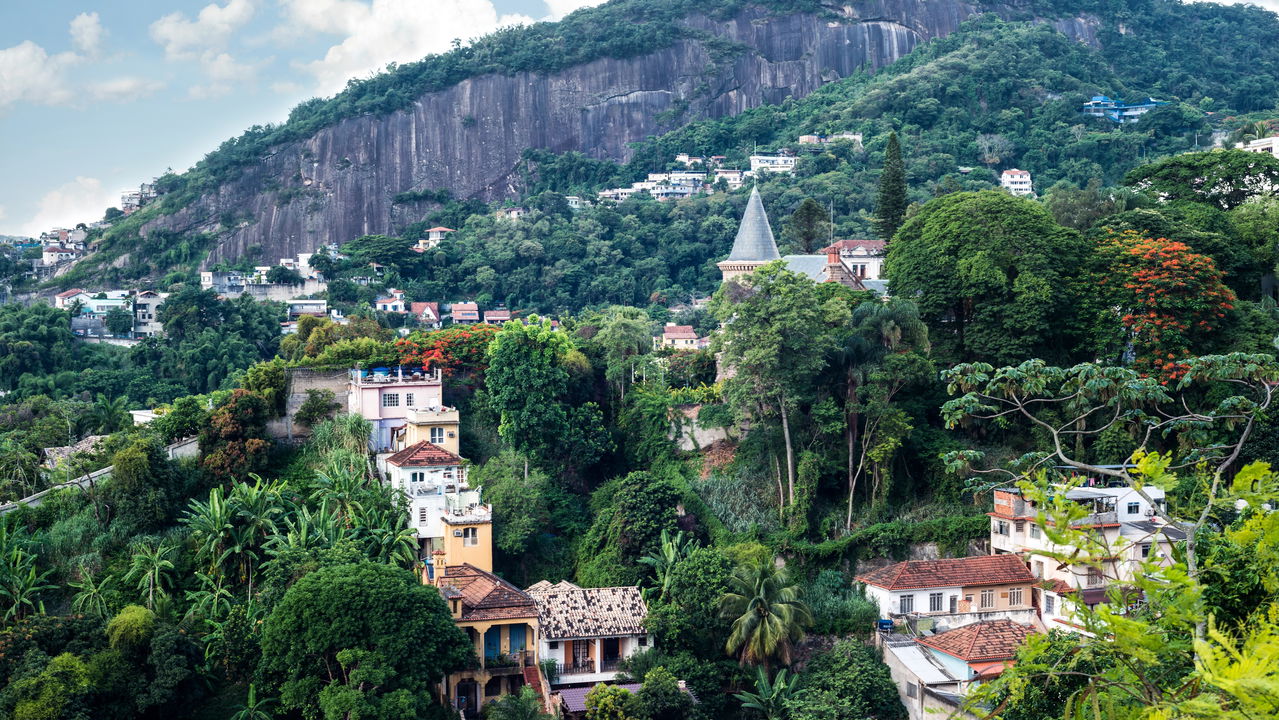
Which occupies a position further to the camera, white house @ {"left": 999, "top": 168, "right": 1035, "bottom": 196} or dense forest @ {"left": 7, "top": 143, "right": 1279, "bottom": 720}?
white house @ {"left": 999, "top": 168, "right": 1035, "bottom": 196}

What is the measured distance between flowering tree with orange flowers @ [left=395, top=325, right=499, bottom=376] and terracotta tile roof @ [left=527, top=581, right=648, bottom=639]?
8849 mm

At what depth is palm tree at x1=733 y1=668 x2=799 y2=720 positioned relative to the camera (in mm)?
26078

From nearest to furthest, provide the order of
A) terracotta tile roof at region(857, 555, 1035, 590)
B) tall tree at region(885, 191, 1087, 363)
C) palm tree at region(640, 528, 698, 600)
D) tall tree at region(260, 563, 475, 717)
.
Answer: tall tree at region(260, 563, 475, 717) < terracotta tile roof at region(857, 555, 1035, 590) < palm tree at region(640, 528, 698, 600) < tall tree at region(885, 191, 1087, 363)

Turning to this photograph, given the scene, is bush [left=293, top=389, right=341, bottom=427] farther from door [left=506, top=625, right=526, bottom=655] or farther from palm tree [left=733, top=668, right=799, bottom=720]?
palm tree [left=733, top=668, right=799, bottom=720]

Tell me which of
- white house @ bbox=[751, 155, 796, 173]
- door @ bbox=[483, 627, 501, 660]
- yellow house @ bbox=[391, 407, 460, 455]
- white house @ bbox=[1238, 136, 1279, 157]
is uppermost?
white house @ bbox=[751, 155, 796, 173]

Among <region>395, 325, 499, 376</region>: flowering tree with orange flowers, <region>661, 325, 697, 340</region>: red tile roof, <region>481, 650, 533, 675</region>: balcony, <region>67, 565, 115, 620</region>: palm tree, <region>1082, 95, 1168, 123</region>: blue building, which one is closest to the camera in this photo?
<region>481, 650, 533, 675</region>: balcony

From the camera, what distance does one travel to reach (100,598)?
2842 centimetres

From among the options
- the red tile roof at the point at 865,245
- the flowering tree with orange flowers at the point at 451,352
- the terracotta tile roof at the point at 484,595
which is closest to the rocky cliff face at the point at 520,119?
the red tile roof at the point at 865,245

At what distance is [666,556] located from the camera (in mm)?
30000

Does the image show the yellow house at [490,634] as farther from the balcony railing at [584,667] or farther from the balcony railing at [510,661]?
the balcony railing at [584,667]

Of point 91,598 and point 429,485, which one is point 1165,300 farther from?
point 91,598

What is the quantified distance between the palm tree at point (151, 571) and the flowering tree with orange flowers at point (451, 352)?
8.99m

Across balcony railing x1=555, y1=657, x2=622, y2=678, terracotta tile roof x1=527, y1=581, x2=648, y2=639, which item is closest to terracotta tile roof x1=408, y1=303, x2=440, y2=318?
terracotta tile roof x1=527, y1=581, x2=648, y2=639

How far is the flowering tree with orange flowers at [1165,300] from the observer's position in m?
29.9
